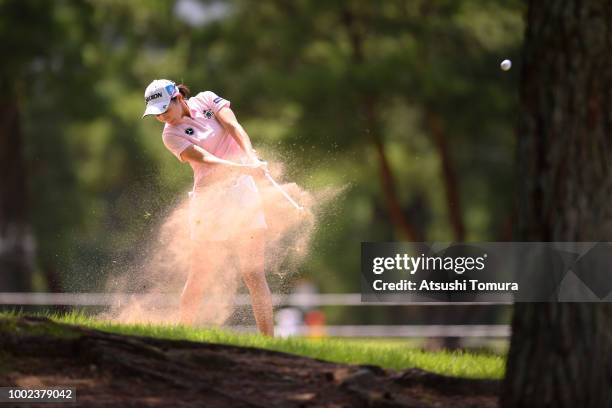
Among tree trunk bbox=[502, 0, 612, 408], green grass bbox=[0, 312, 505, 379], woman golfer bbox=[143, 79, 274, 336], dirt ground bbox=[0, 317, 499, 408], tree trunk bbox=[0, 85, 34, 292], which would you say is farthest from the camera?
tree trunk bbox=[0, 85, 34, 292]

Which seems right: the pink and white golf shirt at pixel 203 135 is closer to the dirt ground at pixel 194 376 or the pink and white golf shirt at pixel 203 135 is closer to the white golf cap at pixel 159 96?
the white golf cap at pixel 159 96

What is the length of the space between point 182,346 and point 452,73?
51.0 ft

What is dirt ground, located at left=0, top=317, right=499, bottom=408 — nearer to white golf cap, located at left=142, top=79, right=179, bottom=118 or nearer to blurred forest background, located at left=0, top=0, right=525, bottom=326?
white golf cap, located at left=142, top=79, right=179, bottom=118

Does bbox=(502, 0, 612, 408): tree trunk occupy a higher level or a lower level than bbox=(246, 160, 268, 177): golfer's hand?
lower

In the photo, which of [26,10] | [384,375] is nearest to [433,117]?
[26,10]

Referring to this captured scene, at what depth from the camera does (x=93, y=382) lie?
6.54 meters

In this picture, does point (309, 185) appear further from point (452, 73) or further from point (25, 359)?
point (452, 73)

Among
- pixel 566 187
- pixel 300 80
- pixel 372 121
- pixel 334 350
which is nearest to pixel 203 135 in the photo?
pixel 334 350

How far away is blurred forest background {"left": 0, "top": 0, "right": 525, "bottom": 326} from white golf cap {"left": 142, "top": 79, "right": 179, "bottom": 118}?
29.7ft

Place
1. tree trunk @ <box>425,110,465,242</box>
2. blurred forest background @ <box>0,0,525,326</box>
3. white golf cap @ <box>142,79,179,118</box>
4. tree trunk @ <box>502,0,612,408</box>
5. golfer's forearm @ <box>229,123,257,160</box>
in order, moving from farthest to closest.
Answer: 1. tree trunk @ <box>425,110,465,242</box>
2. blurred forest background @ <box>0,0,525,326</box>
3. golfer's forearm @ <box>229,123,257,160</box>
4. white golf cap @ <box>142,79,179,118</box>
5. tree trunk @ <box>502,0,612,408</box>

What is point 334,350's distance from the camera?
7.97 meters
